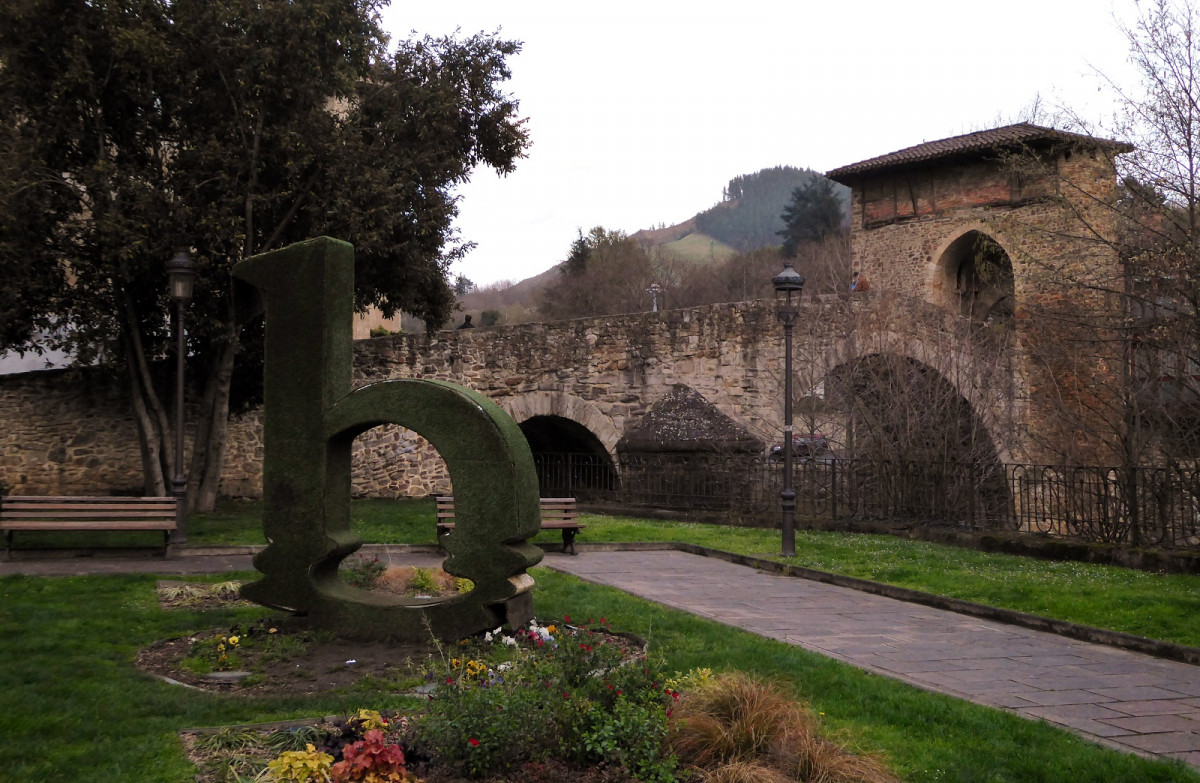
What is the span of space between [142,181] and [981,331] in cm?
1485

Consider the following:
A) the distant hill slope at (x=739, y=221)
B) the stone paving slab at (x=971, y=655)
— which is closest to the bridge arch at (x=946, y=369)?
the stone paving slab at (x=971, y=655)

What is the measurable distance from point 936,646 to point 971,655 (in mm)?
301

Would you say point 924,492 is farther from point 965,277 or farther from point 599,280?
point 599,280

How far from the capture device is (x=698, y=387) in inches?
744

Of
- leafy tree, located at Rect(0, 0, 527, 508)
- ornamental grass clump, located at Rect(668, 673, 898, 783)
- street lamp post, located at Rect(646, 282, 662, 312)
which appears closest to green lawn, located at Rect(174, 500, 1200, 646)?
leafy tree, located at Rect(0, 0, 527, 508)

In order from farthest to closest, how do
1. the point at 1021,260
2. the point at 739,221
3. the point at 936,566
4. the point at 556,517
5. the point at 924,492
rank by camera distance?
the point at 739,221 < the point at 1021,260 < the point at 924,492 < the point at 556,517 < the point at 936,566

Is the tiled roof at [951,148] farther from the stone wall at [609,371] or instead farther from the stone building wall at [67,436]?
the stone building wall at [67,436]

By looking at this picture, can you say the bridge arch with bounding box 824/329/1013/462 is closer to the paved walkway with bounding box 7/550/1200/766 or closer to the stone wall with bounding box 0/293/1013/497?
the stone wall with bounding box 0/293/1013/497

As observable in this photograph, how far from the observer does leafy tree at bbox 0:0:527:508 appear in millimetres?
12859

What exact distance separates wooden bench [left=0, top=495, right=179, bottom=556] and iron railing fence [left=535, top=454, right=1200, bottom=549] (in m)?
7.72

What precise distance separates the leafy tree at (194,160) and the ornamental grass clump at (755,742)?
11057 millimetres

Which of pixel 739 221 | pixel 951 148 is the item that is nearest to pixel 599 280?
pixel 951 148

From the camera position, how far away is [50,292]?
13.7 meters

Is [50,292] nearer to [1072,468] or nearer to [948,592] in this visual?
[948,592]
